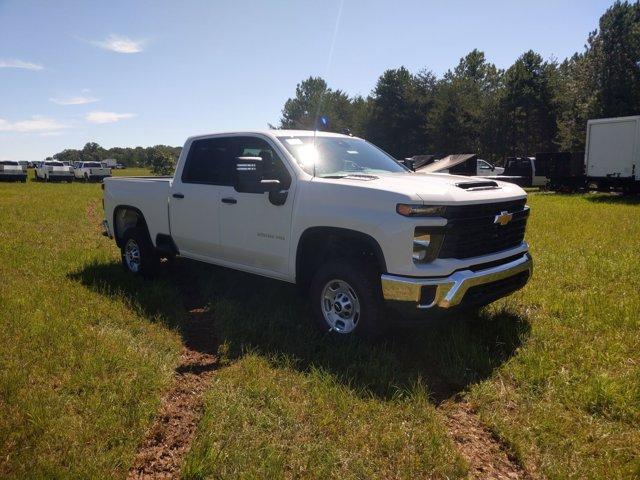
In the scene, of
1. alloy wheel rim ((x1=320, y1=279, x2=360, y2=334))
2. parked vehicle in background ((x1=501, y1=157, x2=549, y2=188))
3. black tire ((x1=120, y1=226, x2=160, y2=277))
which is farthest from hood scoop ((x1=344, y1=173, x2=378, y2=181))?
parked vehicle in background ((x1=501, y1=157, x2=549, y2=188))

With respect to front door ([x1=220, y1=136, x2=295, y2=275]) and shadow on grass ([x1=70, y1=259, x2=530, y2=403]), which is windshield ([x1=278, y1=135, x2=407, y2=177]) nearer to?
front door ([x1=220, y1=136, x2=295, y2=275])

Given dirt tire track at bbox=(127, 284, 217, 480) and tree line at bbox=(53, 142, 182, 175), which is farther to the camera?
tree line at bbox=(53, 142, 182, 175)

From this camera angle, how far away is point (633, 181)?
18938mm

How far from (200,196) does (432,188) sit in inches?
113

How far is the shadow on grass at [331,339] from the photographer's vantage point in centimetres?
394

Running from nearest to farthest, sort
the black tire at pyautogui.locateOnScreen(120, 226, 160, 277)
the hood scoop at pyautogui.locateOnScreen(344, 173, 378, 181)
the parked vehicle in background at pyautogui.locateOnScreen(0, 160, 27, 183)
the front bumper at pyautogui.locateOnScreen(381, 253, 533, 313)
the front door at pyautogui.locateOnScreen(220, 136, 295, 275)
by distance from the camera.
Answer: the front bumper at pyautogui.locateOnScreen(381, 253, 533, 313) → the hood scoop at pyautogui.locateOnScreen(344, 173, 378, 181) → the front door at pyautogui.locateOnScreen(220, 136, 295, 275) → the black tire at pyautogui.locateOnScreen(120, 226, 160, 277) → the parked vehicle in background at pyautogui.locateOnScreen(0, 160, 27, 183)

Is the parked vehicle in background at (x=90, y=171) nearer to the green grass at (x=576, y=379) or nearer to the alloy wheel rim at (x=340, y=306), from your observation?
the alloy wheel rim at (x=340, y=306)

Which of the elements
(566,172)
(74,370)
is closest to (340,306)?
(74,370)

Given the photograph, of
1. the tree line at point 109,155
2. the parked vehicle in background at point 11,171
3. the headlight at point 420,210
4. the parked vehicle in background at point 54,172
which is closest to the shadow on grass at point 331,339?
the headlight at point 420,210

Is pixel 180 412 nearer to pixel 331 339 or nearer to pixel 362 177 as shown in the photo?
pixel 331 339

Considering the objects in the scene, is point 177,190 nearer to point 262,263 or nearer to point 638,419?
point 262,263

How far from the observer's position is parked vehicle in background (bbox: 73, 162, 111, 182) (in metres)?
40.1

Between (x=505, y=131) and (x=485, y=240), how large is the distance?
47805mm

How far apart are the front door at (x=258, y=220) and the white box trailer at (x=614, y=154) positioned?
60.0ft
